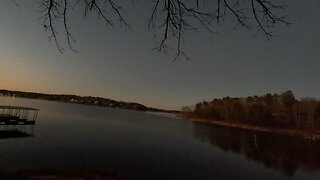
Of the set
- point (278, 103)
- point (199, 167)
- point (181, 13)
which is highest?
point (278, 103)

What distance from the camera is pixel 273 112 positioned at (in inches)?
4973

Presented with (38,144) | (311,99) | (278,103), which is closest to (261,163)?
(38,144)

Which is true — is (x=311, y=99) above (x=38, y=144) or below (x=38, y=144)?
above

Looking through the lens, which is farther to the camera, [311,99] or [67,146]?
[311,99]

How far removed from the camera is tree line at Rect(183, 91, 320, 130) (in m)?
112

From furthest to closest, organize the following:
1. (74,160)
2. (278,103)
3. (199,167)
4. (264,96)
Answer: (264,96), (278,103), (199,167), (74,160)

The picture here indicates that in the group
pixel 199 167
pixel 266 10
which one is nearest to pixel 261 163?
pixel 199 167

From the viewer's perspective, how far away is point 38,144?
31281mm

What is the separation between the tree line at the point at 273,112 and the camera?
112 metres

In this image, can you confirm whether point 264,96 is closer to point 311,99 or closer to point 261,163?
point 311,99

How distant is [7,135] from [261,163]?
1105 inches

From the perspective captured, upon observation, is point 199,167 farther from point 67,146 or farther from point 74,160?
point 67,146

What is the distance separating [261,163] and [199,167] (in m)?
9.98

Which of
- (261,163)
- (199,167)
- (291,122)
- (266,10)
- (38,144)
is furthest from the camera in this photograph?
(291,122)
